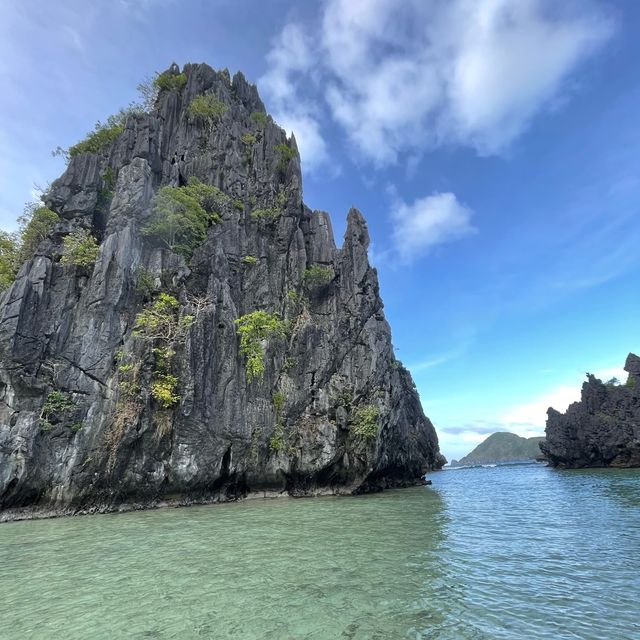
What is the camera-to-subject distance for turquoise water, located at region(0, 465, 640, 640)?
6.49 meters

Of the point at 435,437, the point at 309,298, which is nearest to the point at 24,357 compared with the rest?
the point at 309,298

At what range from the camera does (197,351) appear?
24.5 metres

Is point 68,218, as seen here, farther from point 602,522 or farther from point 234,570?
point 602,522

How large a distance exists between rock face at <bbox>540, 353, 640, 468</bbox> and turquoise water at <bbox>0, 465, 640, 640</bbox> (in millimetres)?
45656

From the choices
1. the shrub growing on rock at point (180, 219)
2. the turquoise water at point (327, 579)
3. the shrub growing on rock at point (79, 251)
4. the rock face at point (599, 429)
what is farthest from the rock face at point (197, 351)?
the rock face at point (599, 429)

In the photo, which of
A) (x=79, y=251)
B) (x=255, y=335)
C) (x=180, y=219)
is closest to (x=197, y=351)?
(x=255, y=335)

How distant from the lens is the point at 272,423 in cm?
2631

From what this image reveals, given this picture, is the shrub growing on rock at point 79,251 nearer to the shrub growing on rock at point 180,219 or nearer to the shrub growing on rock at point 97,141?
the shrub growing on rock at point 180,219

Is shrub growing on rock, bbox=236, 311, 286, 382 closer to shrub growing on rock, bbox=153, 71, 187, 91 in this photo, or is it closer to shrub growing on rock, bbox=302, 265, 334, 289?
shrub growing on rock, bbox=302, 265, 334, 289

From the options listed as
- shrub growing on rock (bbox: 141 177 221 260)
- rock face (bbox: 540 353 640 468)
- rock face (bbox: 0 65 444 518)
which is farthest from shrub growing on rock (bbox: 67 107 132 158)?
rock face (bbox: 540 353 640 468)

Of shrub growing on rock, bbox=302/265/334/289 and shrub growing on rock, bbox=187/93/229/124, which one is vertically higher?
shrub growing on rock, bbox=187/93/229/124

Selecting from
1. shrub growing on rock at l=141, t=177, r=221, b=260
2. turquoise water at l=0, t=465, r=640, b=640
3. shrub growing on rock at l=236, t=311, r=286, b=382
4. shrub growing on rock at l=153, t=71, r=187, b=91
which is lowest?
turquoise water at l=0, t=465, r=640, b=640

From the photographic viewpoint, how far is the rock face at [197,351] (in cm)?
2156

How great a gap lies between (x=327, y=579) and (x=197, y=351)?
1809 centimetres
